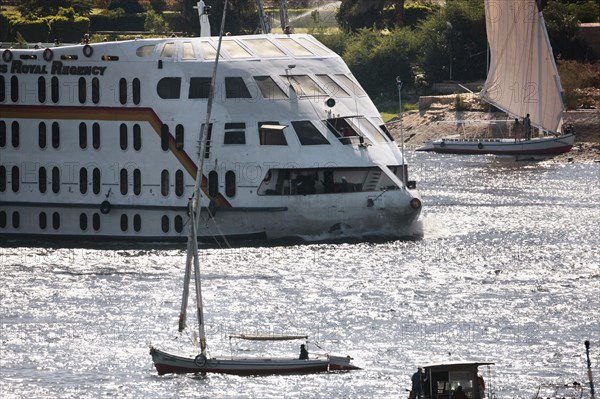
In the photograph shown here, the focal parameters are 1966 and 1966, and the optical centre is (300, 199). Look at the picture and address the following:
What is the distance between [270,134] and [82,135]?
22.9 feet

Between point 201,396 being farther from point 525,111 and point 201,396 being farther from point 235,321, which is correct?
point 525,111

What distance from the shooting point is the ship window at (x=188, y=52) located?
68.1 metres

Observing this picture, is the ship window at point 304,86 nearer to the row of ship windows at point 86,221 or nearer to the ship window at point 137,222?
the row of ship windows at point 86,221

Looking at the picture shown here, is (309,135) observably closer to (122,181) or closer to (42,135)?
(122,181)

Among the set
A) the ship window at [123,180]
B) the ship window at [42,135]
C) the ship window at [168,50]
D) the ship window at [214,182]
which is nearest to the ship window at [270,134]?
the ship window at [214,182]

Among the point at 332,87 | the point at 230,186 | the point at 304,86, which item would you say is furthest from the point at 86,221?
the point at 332,87

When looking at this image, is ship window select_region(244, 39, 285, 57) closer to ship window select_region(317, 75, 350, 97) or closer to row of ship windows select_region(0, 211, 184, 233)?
ship window select_region(317, 75, 350, 97)

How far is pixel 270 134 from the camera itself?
67.1 m

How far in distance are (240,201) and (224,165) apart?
4.43ft

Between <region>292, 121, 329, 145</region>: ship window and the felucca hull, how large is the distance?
18454 mm

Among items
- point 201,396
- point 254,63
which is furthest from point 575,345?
point 254,63

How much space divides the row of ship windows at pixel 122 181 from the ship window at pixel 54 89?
2438mm

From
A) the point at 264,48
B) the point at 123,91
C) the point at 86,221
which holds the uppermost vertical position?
the point at 264,48

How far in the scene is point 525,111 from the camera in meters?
104
